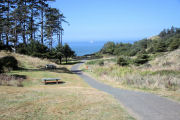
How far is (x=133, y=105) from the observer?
A: 713 cm

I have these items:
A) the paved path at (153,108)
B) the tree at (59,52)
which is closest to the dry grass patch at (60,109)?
the paved path at (153,108)

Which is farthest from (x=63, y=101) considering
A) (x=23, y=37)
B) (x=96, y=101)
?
(x=23, y=37)

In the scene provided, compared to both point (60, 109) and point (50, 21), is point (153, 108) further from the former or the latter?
point (50, 21)

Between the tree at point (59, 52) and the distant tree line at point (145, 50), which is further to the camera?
the tree at point (59, 52)

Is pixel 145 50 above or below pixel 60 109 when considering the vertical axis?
above

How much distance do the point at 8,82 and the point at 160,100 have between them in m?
10.6

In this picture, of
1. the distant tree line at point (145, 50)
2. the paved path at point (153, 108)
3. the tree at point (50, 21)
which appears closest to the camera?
the paved path at point (153, 108)

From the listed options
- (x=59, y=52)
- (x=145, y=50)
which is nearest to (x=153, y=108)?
(x=59, y=52)

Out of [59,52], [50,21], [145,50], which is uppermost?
[50,21]

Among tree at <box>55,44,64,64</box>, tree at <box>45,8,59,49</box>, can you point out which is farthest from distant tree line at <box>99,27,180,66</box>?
tree at <box>45,8,59,49</box>

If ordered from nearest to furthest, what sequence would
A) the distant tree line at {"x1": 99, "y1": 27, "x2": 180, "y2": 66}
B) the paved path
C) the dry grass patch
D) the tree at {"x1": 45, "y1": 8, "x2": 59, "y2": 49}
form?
the dry grass patch, the paved path, the distant tree line at {"x1": 99, "y1": 27, "x2": 180, "y2": 66}, the tree at {"x1": 45, "y1": 8, "x2": 59, "y2": 49}

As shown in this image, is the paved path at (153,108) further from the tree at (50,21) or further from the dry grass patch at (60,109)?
the tree at (50,21)

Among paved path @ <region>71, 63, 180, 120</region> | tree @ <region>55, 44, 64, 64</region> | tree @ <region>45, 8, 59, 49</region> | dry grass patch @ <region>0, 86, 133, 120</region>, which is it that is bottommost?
paved path @ <region>71, 63, 180, 120</region>

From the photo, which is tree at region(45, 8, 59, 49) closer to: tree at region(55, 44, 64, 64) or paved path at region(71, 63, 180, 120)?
tree at region(55, 44, 64, 64)
